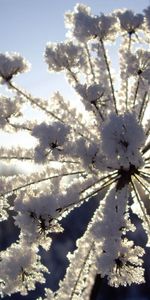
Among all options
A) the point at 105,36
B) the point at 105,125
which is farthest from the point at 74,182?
the point at 105,36

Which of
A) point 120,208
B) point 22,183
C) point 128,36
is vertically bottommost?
point 120,208

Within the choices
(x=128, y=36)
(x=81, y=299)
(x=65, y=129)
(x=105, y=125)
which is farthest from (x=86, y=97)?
(x=81, y=299)

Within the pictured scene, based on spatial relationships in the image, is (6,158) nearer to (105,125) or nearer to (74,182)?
(74,182)

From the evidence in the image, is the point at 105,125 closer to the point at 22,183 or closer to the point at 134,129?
the point at 134,129

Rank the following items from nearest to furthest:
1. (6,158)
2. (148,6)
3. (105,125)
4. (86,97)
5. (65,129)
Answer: (105,125)
(65,129)
(86,97)
(6,158)
(148,6)

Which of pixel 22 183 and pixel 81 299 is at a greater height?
pixel 22 183

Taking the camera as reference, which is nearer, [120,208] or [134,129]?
[134,129]

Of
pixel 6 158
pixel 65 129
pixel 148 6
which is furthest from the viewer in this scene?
pixel 148 6
